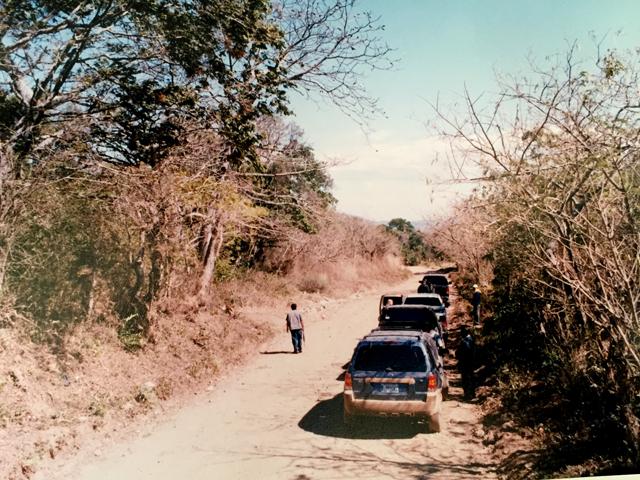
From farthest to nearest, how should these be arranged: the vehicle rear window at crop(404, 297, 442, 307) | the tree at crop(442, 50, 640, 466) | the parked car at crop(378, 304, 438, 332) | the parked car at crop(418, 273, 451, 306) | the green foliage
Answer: the green foliage → the parked car at crop(418, 273, 451, 306) → the vehicle rear window at crop(404, 297, 442, 307) → the parked car at crop(378, 304, 438, 332) → the tree at crop(442, 50, 640, 466)

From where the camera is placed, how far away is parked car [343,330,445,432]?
757 cm

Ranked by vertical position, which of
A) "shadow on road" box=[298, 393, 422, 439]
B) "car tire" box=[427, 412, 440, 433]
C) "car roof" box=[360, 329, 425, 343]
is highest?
"car roof" box=[360, 329, 425, 343]

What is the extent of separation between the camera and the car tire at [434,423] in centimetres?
766

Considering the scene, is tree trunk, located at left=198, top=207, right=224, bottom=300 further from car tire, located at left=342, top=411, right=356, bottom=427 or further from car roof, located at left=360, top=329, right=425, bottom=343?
car tire, located at left=342, top=411, right=356, bottom=427

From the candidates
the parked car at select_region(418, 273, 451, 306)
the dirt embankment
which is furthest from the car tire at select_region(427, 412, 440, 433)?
the parked car at select_region(418, 273, 451, 306)

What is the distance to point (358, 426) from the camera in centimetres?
817

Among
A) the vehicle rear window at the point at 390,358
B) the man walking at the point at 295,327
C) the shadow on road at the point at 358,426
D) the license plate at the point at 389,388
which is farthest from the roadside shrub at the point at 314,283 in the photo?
the license plate at the point at 389,388

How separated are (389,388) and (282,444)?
78.4 inches

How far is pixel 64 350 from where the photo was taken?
951cm

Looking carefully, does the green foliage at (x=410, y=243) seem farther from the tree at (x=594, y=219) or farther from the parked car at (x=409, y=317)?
the tree at (x=594, y=219)

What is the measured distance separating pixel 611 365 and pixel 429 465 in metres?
3.06

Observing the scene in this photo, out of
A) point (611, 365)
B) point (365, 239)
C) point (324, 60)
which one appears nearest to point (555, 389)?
point (611, 365)

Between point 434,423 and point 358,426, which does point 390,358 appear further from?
point 358,426

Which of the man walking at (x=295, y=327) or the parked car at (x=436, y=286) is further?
the parked car at (x=436, y=286)
